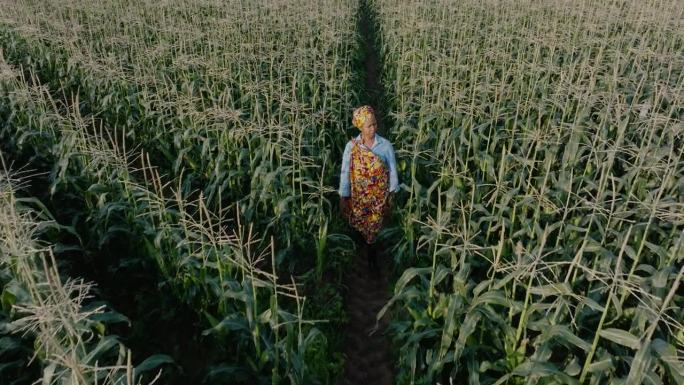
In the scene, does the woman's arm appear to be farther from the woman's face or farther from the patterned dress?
the woman's face

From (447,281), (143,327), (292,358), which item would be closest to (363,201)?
(447,281)

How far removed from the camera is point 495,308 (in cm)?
371

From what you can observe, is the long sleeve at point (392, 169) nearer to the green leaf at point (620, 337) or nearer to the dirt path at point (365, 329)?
the dirt path at point (365, 329)

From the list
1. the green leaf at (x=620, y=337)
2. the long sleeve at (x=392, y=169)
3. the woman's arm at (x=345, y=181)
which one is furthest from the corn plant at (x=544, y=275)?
the woman's arm at (x=345, y=181)

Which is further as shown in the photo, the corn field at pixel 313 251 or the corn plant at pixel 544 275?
the corn field at pixel 313 251

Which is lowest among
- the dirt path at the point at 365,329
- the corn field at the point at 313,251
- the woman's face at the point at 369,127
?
the dirt path at the point at 365,329

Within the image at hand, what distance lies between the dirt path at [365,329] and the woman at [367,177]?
0.33m

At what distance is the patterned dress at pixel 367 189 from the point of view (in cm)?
486

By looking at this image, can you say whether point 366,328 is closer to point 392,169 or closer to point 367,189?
point 367,189

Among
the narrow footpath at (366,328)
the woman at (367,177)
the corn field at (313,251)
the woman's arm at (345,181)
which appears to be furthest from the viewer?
the woman's arm at (345,181)

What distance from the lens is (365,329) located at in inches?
191

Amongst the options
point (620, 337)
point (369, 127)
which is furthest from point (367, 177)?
point (620, 337)

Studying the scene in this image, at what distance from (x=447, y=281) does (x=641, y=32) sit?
10.1m

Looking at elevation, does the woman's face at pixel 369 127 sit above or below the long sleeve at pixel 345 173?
above
